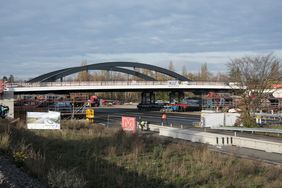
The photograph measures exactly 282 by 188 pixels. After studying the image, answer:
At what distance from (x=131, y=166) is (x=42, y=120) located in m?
15.1

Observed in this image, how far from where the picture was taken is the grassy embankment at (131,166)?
416 inches

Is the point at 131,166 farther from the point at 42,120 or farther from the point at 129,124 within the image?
the point at 42,120

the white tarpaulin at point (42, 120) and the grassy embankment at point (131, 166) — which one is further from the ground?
the white tarpaulin at point (42, 120)

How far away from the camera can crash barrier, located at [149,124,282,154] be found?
19189mm

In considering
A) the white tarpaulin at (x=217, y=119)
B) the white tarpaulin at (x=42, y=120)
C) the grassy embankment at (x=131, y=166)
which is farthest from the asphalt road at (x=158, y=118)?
the grassy embankment at (x=131, y=166)

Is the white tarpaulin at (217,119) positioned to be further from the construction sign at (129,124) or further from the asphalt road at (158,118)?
the construction sign at (129,124)

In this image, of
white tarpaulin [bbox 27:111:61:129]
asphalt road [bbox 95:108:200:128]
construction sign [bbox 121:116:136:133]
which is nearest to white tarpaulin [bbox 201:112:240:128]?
asphalt road [bbox 95:108:200:128]

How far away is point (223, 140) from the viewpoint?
2166 centimetres

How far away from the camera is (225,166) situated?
13.8m

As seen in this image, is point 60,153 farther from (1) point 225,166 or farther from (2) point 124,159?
(1) point 225,166

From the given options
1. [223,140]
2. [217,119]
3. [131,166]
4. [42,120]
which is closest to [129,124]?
[42,120]

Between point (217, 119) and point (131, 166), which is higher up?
point (217, 119)

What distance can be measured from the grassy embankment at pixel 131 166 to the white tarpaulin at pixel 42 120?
7466 mm

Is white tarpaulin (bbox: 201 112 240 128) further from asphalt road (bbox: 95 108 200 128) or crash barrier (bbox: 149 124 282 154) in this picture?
crash barrier (bbox: 149 124 282 154)
